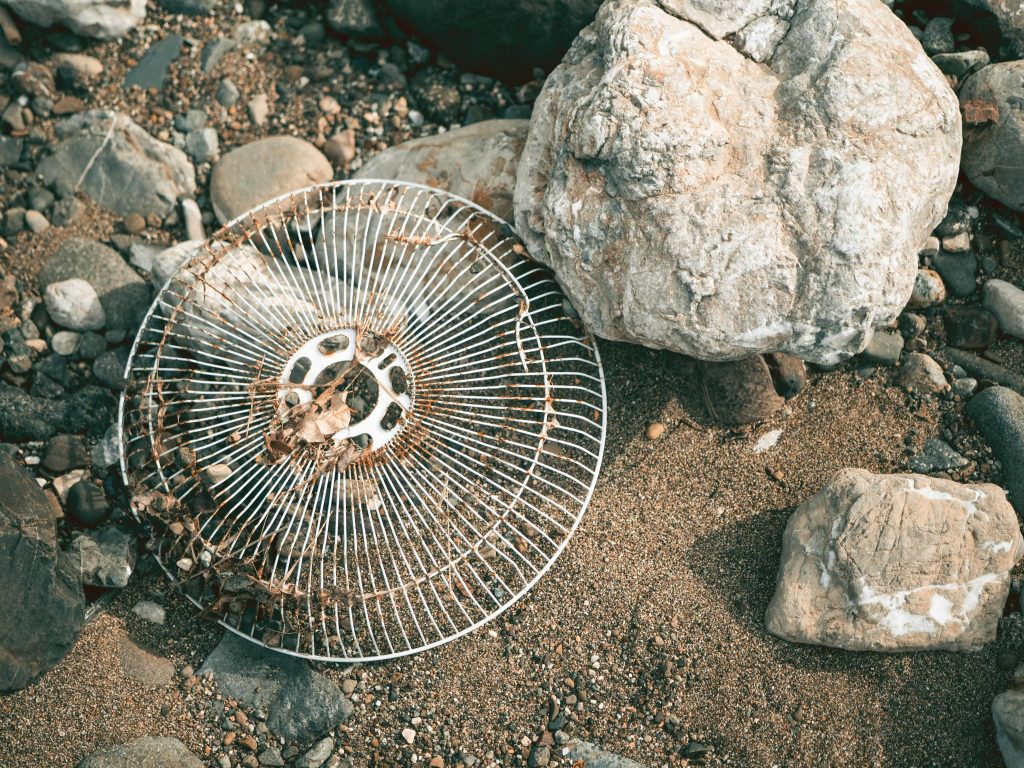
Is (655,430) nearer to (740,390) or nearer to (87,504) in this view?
(740,390)

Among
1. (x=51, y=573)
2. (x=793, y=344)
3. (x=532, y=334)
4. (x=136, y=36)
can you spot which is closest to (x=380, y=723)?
(x=51, y=573)

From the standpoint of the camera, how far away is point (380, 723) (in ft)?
10.9

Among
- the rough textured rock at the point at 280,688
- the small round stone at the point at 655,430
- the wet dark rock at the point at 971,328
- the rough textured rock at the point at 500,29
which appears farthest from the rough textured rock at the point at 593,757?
the rough textured rock at the point at 500,29

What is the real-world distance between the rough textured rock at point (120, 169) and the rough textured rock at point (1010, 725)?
4.08 metres

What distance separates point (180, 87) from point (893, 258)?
11.1ft

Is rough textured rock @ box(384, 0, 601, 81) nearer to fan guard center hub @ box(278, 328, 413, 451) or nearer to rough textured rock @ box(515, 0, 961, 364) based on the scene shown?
rough textured rock @ box(515, 0, 961, 364)

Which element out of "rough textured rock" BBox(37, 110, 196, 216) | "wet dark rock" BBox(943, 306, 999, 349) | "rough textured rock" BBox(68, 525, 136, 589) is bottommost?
"rough textured rock" BBox(68, 525, 136, 589)

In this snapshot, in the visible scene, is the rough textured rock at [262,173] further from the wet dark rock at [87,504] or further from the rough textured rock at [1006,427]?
the rough textured rock at [1006,427]

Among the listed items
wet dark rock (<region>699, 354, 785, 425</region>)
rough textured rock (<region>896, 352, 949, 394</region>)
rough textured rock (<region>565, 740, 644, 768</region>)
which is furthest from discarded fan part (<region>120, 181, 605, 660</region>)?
rough textured rock (<region>896, 352, 949, 394</region>)

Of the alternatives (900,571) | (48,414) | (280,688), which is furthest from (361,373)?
(900,571)

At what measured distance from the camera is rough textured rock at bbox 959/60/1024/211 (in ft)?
11.5

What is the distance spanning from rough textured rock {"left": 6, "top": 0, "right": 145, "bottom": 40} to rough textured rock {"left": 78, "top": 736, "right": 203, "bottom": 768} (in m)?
3.29

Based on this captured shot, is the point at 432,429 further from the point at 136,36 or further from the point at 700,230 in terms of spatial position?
the point at 136,36

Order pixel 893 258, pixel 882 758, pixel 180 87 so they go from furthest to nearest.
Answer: pixel 180 87 < pixel 882 758 < pixel 893 258
